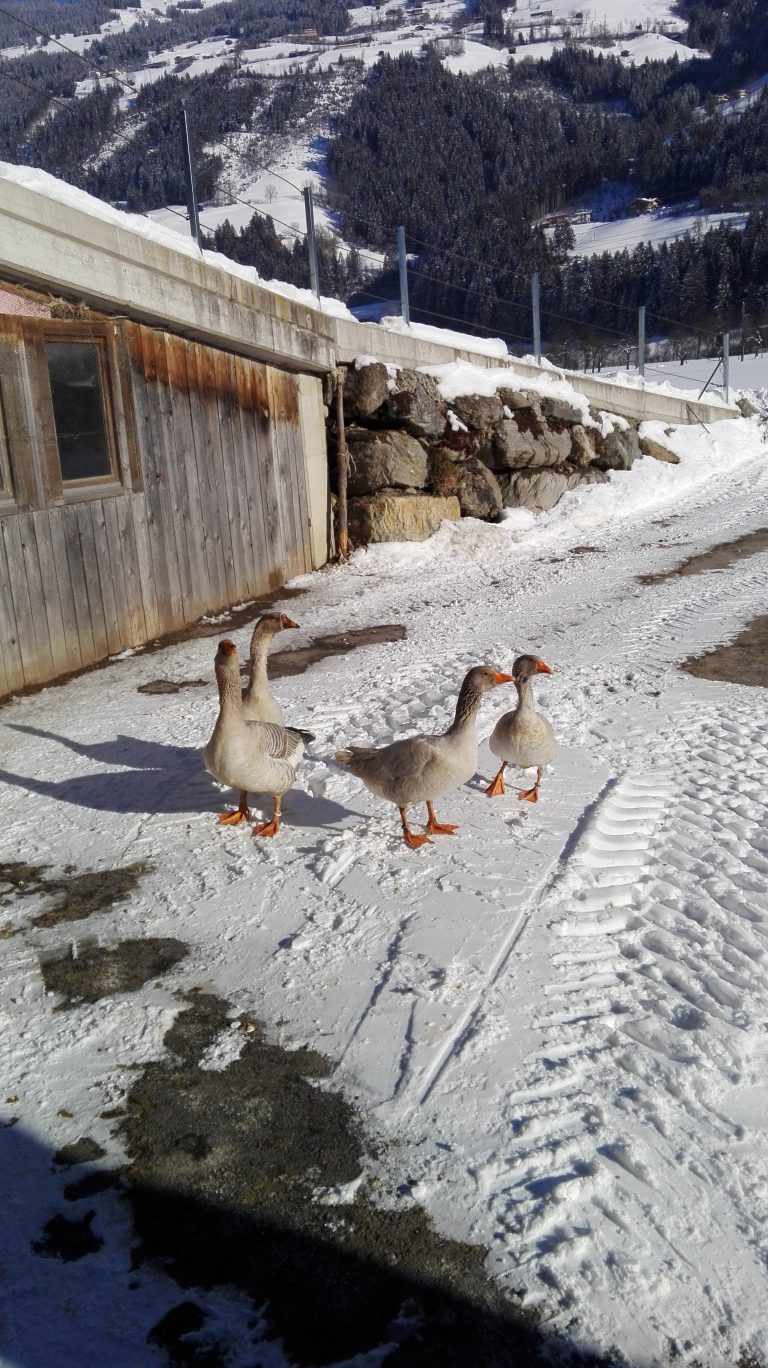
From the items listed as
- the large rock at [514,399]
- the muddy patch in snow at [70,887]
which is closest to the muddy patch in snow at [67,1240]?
the muddy patch in snow at [70,887]

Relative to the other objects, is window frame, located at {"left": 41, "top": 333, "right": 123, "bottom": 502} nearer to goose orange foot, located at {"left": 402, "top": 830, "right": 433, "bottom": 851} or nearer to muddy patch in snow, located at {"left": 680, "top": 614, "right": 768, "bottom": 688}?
A: goose orange foot, located at {"left": 402, "top": 830, "right": 433, "bottom": 851}

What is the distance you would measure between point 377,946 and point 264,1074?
844 mm

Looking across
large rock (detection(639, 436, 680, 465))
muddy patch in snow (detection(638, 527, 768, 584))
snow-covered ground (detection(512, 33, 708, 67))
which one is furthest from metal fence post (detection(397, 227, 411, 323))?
snow-covered ground (detection(512, 33, 708, 67))

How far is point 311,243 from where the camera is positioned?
41.9 feet

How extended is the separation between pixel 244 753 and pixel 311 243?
32.8 feet

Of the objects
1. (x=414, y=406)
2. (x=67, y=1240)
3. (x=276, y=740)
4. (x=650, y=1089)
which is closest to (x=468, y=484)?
(x=414, y=406)

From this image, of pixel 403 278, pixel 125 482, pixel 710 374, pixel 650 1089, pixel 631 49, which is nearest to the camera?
pixel 650 1089

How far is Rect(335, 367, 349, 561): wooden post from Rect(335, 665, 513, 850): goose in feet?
25.7

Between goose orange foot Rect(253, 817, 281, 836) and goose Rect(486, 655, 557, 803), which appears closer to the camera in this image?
goose orange foot Rect(253, 817, 281, 836)

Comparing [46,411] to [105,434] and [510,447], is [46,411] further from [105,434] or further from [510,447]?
[510,447]

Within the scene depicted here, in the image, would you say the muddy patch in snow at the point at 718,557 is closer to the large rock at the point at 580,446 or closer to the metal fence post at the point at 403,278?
the large rock at the point at 580,446

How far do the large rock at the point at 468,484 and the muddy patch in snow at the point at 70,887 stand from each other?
9.44 m

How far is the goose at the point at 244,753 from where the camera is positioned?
16.1 feet

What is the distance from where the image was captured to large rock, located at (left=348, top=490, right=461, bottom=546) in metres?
12.6
